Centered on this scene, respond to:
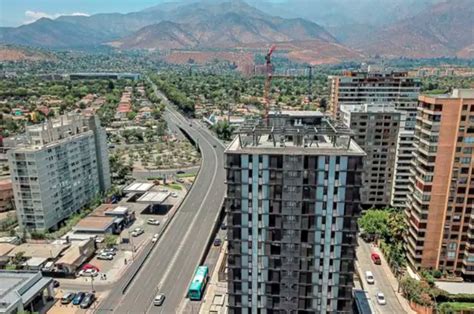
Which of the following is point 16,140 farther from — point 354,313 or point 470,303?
point 470,303

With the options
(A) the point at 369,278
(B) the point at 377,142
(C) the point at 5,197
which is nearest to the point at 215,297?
(A) the point at 369,278

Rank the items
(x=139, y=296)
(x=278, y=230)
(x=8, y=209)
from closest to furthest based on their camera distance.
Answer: (x=278, y=230) < (x=139, y=296) < (x=8, y=209)

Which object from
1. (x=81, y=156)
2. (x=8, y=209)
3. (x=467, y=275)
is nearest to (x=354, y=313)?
(x=467, y=275)

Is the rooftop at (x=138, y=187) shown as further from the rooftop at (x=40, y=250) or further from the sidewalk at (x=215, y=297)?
the sidewalk at (x=215, y=297)

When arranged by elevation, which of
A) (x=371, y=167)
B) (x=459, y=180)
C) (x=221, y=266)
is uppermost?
(x=459, y=180)

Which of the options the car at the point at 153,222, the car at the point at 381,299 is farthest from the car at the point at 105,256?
the car at the point at 381,299
